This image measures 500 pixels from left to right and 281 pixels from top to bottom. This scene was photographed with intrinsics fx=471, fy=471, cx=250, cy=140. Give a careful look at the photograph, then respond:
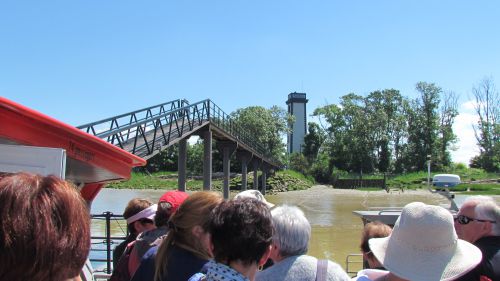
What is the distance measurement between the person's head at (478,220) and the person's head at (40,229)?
2.87m

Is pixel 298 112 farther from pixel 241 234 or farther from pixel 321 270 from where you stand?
pixel 241 234

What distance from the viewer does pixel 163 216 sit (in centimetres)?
346

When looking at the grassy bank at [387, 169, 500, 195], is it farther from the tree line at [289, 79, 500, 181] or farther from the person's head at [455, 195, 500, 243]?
the person's head at [455, 195, 500, 243]

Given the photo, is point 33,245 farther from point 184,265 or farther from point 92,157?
point 92,157

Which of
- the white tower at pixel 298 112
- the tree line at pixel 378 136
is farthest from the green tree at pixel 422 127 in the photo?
the white tower at pixel 298 112

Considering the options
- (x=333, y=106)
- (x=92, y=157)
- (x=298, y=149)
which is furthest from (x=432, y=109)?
(x=92, y=157)

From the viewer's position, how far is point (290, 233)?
9.13ft

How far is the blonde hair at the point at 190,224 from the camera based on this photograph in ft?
9.44

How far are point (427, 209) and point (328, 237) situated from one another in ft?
46.6

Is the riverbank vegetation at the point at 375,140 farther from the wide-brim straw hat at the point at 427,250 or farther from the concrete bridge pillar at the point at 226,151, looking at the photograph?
the wide-brim straw hat at the point at 427,250

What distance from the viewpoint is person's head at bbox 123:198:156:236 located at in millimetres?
4099

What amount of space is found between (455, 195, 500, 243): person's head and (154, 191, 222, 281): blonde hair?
1882 mm

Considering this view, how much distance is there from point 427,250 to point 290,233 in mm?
759

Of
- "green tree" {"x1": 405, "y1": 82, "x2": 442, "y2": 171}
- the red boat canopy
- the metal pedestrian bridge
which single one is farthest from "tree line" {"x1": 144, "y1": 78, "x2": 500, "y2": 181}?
the red boat canopy
